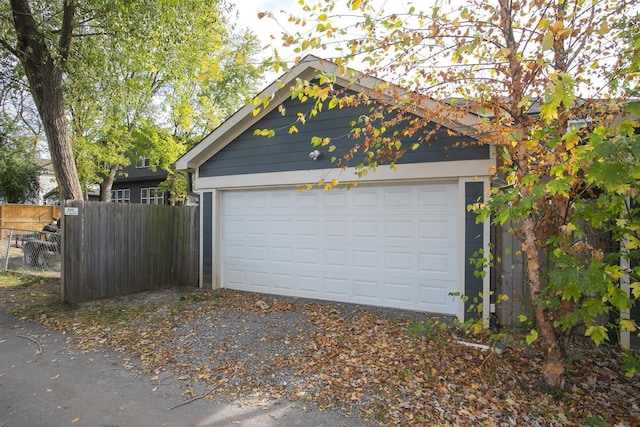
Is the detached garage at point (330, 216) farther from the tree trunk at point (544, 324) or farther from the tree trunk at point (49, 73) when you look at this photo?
the tree trunk at point (49, 73)

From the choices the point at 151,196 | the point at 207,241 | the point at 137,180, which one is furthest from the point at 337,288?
the point at 137,180

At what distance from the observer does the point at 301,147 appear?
6945mm

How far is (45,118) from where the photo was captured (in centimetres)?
737

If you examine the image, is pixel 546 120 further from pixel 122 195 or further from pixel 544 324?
pixel 122 195

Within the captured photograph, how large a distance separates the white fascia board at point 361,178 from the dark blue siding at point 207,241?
313 mm

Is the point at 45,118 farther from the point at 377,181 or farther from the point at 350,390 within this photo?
the point at 350,390

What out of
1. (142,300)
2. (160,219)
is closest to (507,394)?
(142,300)

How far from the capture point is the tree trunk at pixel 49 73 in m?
7.25

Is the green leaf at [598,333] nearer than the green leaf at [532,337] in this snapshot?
Yes

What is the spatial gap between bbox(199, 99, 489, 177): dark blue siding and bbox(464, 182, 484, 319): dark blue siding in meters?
0.48

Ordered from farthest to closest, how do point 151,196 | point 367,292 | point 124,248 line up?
point 151,196, point 124,248, point 367,292

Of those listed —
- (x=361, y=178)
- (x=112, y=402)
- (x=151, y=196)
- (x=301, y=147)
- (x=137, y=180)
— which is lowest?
(x=112, y=402)

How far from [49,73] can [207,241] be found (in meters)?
4.57

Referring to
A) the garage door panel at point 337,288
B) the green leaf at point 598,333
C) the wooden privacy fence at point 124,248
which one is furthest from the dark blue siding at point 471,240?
the wooden privacy fence at point 124,248
